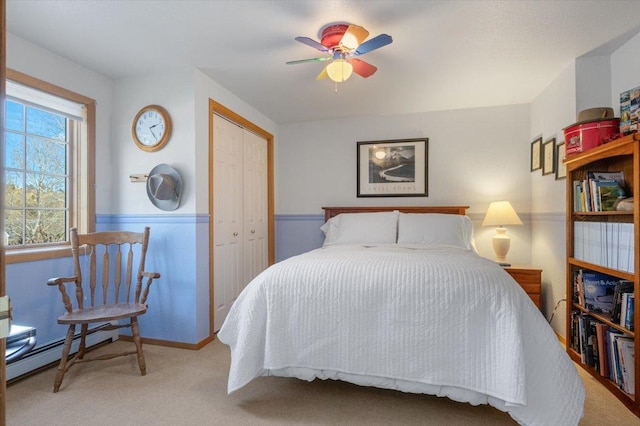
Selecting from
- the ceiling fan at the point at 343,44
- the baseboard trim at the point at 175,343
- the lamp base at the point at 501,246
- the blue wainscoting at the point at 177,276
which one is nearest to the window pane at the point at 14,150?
the blue wainscoting at the point at 177,276

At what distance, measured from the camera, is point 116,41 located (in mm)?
2270

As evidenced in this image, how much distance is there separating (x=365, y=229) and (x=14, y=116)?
2.94 m

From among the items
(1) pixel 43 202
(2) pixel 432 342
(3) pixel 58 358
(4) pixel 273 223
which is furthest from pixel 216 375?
(4) pixel 273 223

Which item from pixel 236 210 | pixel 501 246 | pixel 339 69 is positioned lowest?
pixel 501 246

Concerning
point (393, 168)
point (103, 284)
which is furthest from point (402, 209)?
point (103, 284)

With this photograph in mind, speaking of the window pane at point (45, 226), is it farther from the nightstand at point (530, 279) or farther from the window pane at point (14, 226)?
the nightstand at point (530, 279)

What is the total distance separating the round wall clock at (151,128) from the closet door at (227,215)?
45cm

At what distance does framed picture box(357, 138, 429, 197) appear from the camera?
12.8 ft

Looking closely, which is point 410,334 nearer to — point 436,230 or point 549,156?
point 436,230

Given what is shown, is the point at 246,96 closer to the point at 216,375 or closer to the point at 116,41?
the point at 116,41

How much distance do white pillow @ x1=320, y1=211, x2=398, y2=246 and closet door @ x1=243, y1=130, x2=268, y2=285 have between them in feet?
2.92

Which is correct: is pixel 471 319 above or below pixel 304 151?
below

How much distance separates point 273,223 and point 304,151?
1024 mm

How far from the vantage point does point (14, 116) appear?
2.28m
